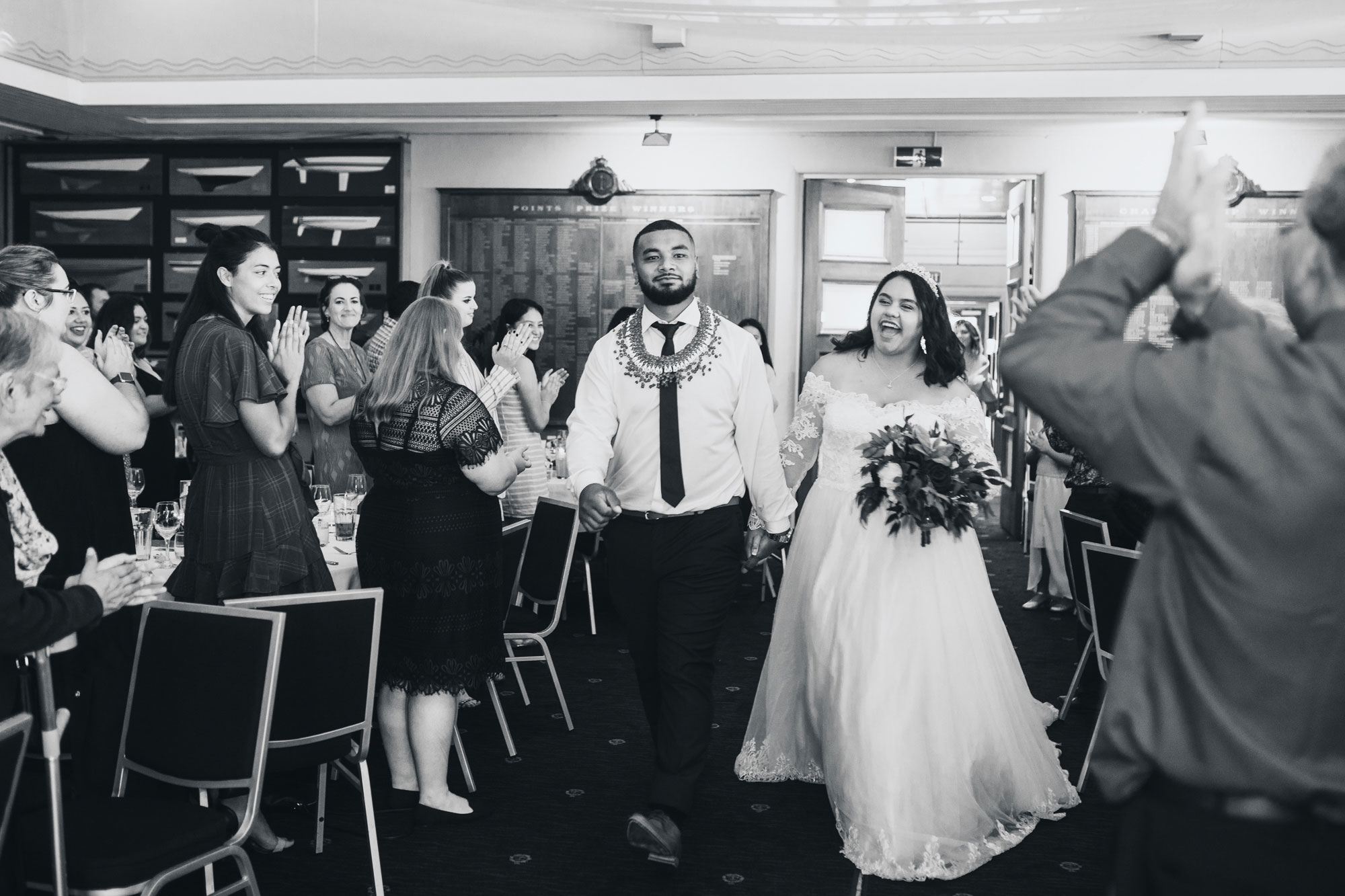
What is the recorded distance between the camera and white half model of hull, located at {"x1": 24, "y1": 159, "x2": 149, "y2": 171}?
30.3 feet

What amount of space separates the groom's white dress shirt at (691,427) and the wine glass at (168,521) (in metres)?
1.36

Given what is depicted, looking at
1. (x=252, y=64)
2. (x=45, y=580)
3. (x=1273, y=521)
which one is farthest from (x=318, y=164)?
(x=1273, y=521)

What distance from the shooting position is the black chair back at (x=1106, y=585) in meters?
3.98

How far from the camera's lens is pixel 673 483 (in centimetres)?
362

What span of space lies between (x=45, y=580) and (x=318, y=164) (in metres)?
6.74

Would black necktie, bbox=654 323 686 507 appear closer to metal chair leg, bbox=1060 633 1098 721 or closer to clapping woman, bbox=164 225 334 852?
clapping woman, bbox=164 225 334 852

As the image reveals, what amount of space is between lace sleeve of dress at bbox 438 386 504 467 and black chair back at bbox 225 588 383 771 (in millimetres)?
648

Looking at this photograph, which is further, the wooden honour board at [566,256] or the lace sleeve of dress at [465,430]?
the wooden honour board at [566,256]

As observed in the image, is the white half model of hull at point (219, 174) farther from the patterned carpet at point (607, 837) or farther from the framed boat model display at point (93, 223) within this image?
the patterned carpet at point (607, 837)

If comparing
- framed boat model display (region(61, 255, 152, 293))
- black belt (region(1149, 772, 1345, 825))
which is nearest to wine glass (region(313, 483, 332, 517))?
black belt (region(1149, 772, 1345, 825))

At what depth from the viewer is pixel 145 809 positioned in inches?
101

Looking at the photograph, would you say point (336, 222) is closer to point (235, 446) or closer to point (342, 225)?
point (342, 225)

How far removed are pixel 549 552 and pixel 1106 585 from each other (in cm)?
217

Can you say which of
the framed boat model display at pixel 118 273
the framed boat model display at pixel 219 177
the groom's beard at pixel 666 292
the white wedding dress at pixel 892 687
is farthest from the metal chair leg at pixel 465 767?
the framed boat model display at pixel 118 273
